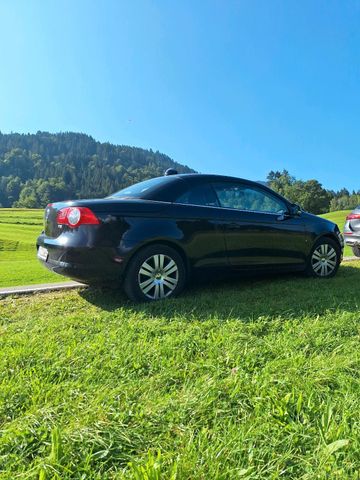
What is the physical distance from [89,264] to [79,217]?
0.50m

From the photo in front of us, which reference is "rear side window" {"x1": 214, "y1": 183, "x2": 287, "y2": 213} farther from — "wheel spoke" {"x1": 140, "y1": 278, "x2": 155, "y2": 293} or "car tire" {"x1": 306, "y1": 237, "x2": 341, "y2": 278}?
"wheel spoke" {"x1": 140, "y1": 278, "x2": 155, "y2": 293}

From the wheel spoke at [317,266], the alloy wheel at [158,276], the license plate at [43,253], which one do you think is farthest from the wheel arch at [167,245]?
the wheel spoke at [317,266]

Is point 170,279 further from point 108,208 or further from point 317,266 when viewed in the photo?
point 317,266

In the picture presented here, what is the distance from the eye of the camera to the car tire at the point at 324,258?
209 inches

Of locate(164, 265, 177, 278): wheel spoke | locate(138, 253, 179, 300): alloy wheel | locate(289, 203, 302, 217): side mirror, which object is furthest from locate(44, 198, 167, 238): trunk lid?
locate(289, 203, 302, 217): side mirror

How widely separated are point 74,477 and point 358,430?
4.26 ft

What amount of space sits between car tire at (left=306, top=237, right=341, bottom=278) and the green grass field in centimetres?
185

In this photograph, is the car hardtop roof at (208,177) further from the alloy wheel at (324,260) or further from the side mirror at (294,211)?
the alloy wheel at (324,260)

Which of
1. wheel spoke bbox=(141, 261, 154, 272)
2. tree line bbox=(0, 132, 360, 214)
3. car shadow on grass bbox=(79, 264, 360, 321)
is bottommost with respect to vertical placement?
car shadow on grass bbox=(79, 264, 360, 321)

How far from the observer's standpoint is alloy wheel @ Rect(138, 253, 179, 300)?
3.85 m

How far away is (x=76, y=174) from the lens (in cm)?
13100

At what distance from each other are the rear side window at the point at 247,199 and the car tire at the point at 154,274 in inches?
42.1

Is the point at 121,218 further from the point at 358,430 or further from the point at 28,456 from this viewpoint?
the point at 358,430

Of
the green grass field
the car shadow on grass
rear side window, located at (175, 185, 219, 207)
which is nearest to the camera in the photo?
the green grass field
